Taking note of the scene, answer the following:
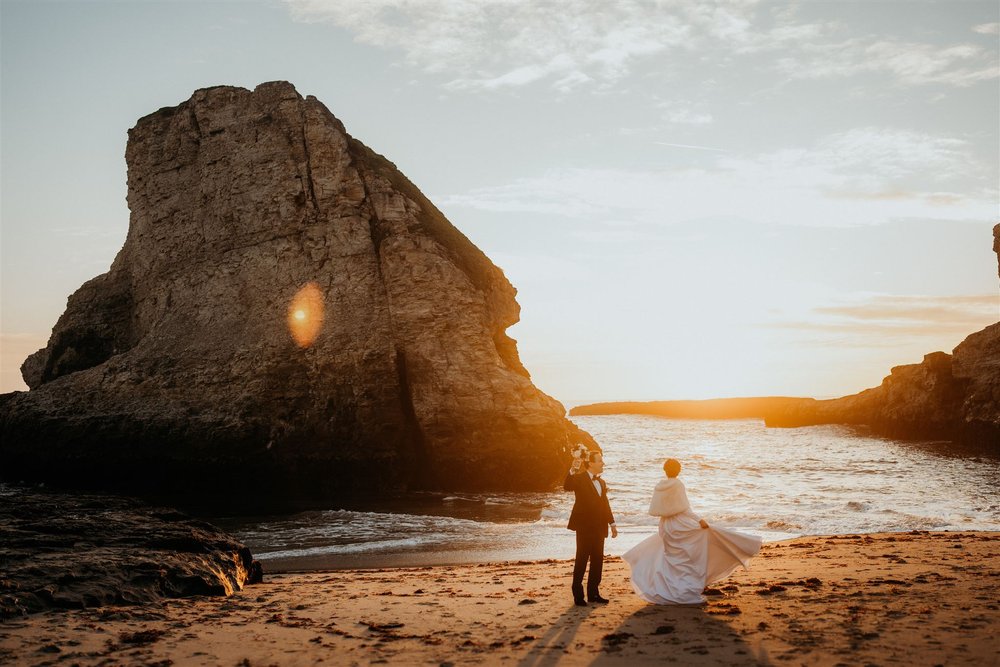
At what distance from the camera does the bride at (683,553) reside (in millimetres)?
8320

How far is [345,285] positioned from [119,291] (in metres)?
12.8

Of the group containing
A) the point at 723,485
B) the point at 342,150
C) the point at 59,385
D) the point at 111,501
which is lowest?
the point at 723,485

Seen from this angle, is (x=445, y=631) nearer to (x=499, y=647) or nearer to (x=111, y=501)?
(x=499, y=647)

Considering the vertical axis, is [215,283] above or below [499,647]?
above

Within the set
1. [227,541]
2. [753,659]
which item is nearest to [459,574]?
[227,541]

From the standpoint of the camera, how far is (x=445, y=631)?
745cm

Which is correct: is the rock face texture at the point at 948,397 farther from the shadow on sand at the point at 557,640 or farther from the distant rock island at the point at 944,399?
the shadow on sand at the point at 557,640

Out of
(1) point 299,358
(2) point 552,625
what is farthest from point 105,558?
(1) point 299,358

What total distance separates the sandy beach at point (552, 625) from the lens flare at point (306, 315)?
1614 centimetres

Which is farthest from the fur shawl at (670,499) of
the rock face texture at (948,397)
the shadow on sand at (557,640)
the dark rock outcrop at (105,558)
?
the rock face texture at (948,397)

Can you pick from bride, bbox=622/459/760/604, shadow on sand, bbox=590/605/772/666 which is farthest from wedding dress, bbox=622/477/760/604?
shadow on sand, bbox=590/605/772/666

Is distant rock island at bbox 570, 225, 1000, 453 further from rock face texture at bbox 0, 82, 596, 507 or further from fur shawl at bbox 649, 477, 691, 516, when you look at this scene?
fur shawl at bbox 649, 477, 691, 516

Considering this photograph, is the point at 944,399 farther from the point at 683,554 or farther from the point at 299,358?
the point at 683,554

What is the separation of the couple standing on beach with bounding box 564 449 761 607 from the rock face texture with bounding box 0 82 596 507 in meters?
15.7
